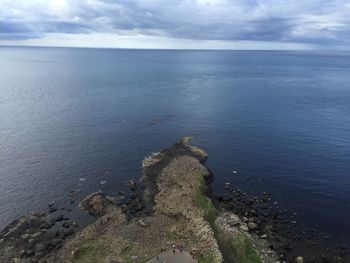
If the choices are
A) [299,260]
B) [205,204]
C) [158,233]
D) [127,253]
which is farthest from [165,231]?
[299,260]

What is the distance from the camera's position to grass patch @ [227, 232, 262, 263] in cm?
4809

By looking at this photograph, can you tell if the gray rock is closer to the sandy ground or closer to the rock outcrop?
the rock outcrop

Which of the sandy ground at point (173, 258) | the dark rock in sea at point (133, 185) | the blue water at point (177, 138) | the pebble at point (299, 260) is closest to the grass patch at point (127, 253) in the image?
the sandy ground at point (173, 258)

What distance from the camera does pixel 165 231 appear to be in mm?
53750

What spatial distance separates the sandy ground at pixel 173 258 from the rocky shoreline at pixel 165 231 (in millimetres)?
201

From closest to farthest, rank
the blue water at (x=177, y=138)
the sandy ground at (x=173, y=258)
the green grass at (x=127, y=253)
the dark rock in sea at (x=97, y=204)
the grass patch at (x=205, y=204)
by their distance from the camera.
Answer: the sandy ground at (x=173, y=258)
the green grass at (x=127, y=253)
the grass patch at (x=205, y=204)
the dark rock in sea at (x=97, y=204)
the blue water at (x=177, y=138)

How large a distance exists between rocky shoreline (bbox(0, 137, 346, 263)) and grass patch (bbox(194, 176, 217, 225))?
0.60 ft

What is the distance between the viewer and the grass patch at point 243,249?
4809cm

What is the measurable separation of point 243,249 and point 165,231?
12.4 m

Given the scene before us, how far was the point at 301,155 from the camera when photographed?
8712 centimetres

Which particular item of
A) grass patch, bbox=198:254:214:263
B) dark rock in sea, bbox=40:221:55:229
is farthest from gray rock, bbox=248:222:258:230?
dark rock in sea, bbox=40:221:55:229

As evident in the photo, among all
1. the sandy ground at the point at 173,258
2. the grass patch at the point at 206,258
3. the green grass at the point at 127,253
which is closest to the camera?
the grass patch at the point at 206,258

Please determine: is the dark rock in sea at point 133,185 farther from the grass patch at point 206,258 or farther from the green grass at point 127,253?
the grass patch at point 206,258

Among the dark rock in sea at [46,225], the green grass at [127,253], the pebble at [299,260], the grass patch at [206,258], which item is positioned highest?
the grass patch at [206,258]
